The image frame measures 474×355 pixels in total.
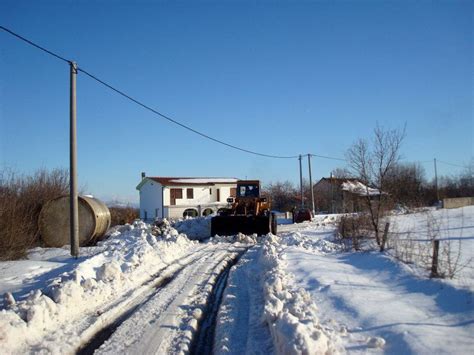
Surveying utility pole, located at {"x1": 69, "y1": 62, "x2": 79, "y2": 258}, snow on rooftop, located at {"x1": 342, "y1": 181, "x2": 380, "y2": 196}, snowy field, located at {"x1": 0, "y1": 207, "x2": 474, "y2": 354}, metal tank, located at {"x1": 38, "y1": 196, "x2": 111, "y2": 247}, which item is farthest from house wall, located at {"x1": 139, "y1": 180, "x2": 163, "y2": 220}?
snowy field, located at {"x1": 0, "y1": 207, "x2": 474, "y2": 354}

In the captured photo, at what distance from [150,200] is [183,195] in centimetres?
516

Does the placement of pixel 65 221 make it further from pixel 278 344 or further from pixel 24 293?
pixel 278 344

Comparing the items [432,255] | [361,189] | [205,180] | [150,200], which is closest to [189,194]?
[205,180]

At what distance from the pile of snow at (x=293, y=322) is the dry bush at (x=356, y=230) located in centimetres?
653

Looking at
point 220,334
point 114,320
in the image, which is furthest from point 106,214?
point 220,334

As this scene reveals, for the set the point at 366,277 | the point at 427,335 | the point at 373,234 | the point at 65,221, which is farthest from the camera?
the point at 65,221

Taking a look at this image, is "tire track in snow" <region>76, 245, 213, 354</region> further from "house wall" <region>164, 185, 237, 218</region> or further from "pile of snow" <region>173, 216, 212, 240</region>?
"house wall" <region>164, 185, 237, 218</region>

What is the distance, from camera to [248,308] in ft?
25.1

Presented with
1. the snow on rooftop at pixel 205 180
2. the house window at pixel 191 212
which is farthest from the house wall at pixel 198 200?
A: the snow on rooftop at pixel 205 180

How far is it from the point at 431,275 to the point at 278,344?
4230 mm

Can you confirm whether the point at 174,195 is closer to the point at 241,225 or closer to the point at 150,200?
the point at 150,200

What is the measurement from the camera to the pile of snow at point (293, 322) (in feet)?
16.0

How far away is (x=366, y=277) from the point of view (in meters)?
9.34

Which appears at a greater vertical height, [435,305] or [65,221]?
[65,221]
